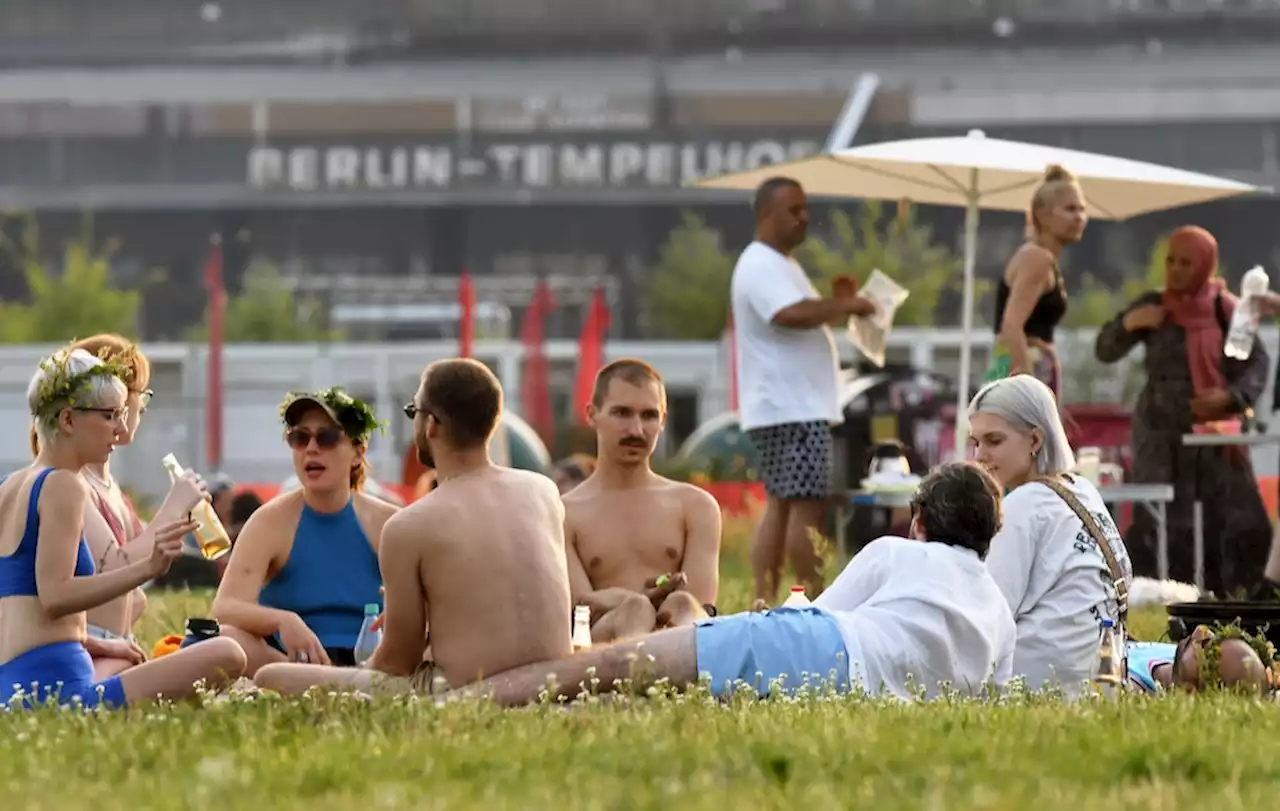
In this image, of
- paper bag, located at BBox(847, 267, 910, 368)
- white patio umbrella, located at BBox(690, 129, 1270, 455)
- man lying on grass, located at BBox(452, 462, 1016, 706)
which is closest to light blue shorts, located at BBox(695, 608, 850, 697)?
man lying on grass, located at BBox(452, 462, 1016, 706)

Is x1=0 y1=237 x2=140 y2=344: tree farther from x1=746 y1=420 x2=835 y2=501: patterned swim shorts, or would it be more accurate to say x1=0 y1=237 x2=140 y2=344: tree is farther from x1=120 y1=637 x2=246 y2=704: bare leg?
x1=120 y1=637 x2=246 y2=704: bare leg

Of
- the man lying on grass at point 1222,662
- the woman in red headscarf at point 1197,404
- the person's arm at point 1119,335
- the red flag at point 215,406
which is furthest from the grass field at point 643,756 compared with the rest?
the red flag at point 215,406

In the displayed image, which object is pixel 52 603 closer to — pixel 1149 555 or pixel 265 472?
pixel 1149 555

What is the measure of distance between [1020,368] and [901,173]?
10.8 ft

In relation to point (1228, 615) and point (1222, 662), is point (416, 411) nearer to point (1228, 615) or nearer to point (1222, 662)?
point (1222, 662)

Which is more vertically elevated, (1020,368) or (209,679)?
(1020,368)

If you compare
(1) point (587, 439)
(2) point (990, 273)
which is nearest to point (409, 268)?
(2) point (990, 273)

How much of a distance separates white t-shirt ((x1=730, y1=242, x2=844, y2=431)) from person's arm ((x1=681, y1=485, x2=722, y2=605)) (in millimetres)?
3100

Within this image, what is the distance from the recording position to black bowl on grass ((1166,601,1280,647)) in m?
8.01

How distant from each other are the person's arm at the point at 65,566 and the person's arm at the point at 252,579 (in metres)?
0.87

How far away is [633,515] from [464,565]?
174 cm

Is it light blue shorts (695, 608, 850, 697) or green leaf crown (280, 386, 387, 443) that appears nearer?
light blue shorts (695, 608, 850, 697)

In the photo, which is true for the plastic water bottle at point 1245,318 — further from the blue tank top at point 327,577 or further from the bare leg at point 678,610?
the blue tank top at point 327,577

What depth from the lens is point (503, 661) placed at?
21.2 feet
